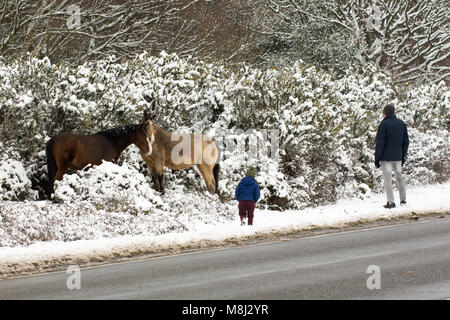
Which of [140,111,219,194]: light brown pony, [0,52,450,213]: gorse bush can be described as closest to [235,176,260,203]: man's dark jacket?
[0,52,450,213]: gorse bush

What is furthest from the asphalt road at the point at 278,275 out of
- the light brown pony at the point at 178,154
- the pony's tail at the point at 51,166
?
the pony's tail at the point at 51,166

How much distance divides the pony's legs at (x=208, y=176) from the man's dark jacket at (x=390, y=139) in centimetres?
359

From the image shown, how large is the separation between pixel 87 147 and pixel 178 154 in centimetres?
204

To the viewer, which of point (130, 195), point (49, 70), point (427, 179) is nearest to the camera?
point (130, 195)

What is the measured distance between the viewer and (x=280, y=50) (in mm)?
36375

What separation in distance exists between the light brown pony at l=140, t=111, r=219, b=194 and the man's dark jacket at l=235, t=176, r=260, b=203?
3071 mm

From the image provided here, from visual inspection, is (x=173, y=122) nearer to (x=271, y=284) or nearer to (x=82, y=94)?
(x=82, y=94)

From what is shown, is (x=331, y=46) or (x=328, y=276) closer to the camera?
(x=328, y=276)

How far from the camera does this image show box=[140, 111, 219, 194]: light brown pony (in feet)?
55.1

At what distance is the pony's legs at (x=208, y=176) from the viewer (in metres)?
17.3

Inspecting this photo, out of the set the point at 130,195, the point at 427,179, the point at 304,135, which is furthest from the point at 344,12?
the point at 130,195

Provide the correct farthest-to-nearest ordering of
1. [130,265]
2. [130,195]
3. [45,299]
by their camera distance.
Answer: [130,195], [130,265], [45,299]

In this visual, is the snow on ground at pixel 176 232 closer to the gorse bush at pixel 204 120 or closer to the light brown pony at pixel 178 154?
the gorse bush at pixel 204 120

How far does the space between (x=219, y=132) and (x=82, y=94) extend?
3.27 meters
